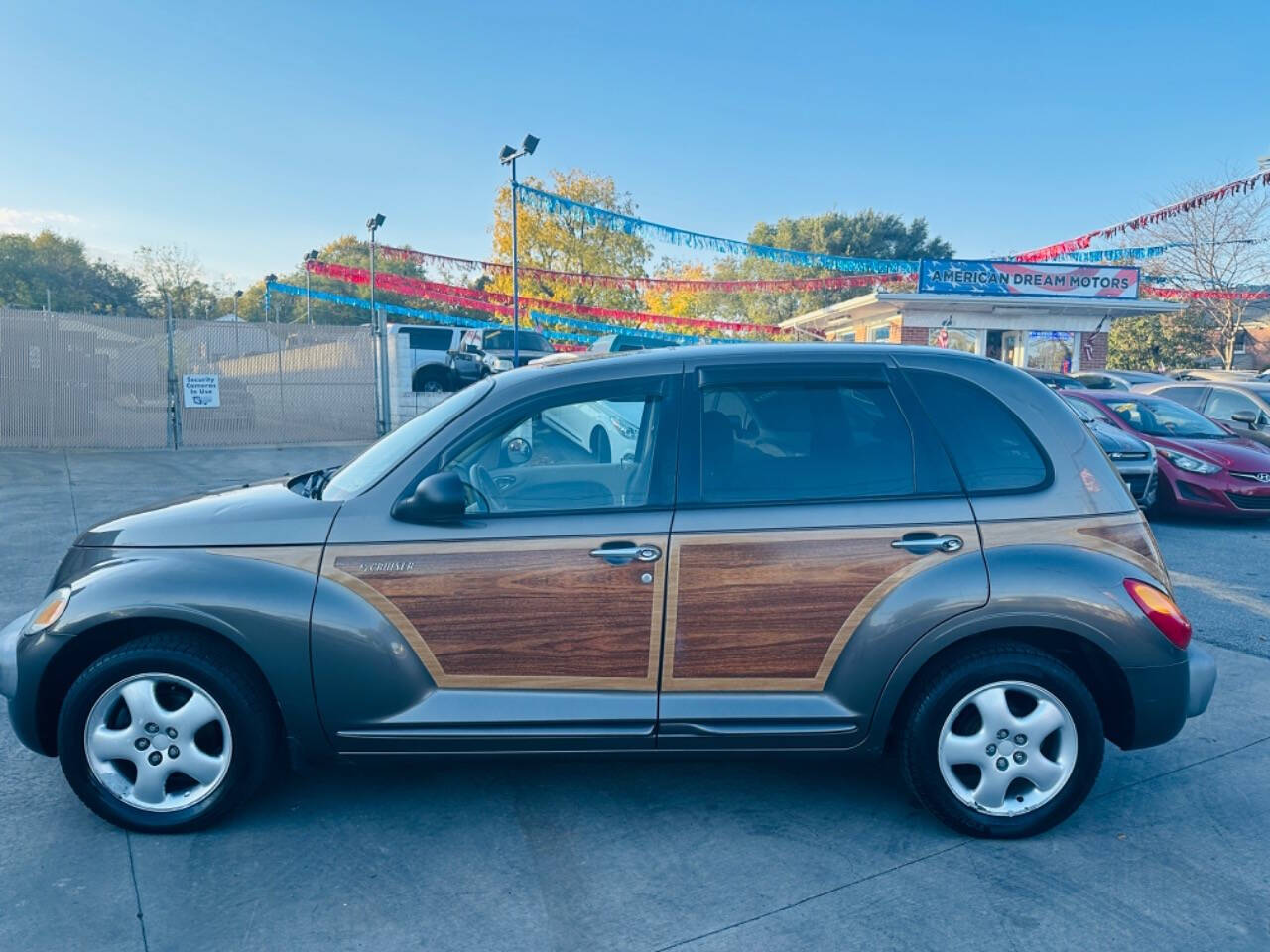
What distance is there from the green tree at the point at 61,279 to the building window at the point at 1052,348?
4421 cm

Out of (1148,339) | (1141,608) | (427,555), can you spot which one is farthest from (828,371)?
(1148,339)

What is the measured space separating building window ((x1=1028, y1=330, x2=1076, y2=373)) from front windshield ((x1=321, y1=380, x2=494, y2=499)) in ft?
74.6

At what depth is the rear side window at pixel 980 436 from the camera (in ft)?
10.8

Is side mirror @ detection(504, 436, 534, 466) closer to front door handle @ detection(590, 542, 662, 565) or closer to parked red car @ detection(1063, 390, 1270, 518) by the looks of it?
front door handle @ detection(590, 542, 662, 565)

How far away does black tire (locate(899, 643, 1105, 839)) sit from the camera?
3156mm

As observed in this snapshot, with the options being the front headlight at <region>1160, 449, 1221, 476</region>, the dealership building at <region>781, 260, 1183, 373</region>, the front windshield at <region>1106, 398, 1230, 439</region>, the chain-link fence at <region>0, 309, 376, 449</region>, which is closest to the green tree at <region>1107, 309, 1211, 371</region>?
the dealership building at <region>781, 260, 1183, 373</region>

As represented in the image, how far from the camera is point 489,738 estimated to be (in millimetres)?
3104

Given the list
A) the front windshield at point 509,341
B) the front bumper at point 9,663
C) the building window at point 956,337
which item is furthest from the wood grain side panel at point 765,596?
the front windshield at point 509,341

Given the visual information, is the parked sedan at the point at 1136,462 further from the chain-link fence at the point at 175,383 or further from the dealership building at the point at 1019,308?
the chain-link fence at the point at 175,383

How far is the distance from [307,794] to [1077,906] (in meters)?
2.78

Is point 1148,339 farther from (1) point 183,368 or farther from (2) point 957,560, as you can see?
(2) point 957,560

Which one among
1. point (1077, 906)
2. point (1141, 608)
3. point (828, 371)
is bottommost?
point (1077, 906)

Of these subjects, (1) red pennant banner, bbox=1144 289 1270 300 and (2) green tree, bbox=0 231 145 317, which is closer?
(1) red pennant banner, bbox=1144 289 1270 300

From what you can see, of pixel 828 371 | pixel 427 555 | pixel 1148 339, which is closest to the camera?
pixel 427 555
